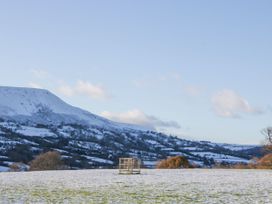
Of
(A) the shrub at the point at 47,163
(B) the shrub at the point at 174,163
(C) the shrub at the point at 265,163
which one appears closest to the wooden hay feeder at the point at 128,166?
(B) the shrub at the point at 174,163

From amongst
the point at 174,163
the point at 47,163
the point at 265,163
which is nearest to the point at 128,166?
the point at 174,163

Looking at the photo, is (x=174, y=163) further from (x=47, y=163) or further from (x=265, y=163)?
(x=47, y=163)

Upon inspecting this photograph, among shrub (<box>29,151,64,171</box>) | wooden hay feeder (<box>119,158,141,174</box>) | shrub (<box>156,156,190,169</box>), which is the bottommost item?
wooden hay feeder (<box>119,158,141,174</box>)

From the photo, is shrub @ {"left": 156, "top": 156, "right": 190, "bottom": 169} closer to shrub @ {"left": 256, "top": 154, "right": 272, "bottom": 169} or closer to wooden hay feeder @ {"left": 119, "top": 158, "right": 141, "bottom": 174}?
shrub @ {"left": 256, "top": 154, "right": 272, "bottom": 169}

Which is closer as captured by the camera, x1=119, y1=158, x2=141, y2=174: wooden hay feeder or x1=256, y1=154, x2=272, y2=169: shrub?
x1=119, y1=158, x2=141, y2=174: wooden hay feeder

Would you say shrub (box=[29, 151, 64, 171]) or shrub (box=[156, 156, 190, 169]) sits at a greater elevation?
shrub (box=[29, 151, 64, 171])

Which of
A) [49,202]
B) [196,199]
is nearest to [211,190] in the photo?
[196,199]

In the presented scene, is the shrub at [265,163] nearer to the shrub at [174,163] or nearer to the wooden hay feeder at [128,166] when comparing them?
the shrub at [174,163]

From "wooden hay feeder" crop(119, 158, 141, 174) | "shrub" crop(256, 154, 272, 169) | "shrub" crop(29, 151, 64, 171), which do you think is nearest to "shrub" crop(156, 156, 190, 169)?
"shrub" crop(256, 154, 272, 169)

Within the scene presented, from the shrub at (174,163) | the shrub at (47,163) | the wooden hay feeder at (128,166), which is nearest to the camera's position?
the wooden hay feeder at (128,166)

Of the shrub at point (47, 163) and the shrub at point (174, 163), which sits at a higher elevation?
the shrub at point (47, 163)

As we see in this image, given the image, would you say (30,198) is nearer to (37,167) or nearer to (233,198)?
(233,198)

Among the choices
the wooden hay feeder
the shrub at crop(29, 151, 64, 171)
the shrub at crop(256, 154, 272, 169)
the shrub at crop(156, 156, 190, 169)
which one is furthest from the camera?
the shrub at crop(29, 151, 64, 171)

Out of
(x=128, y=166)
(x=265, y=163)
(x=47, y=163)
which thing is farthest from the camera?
(x=47, y=163)
